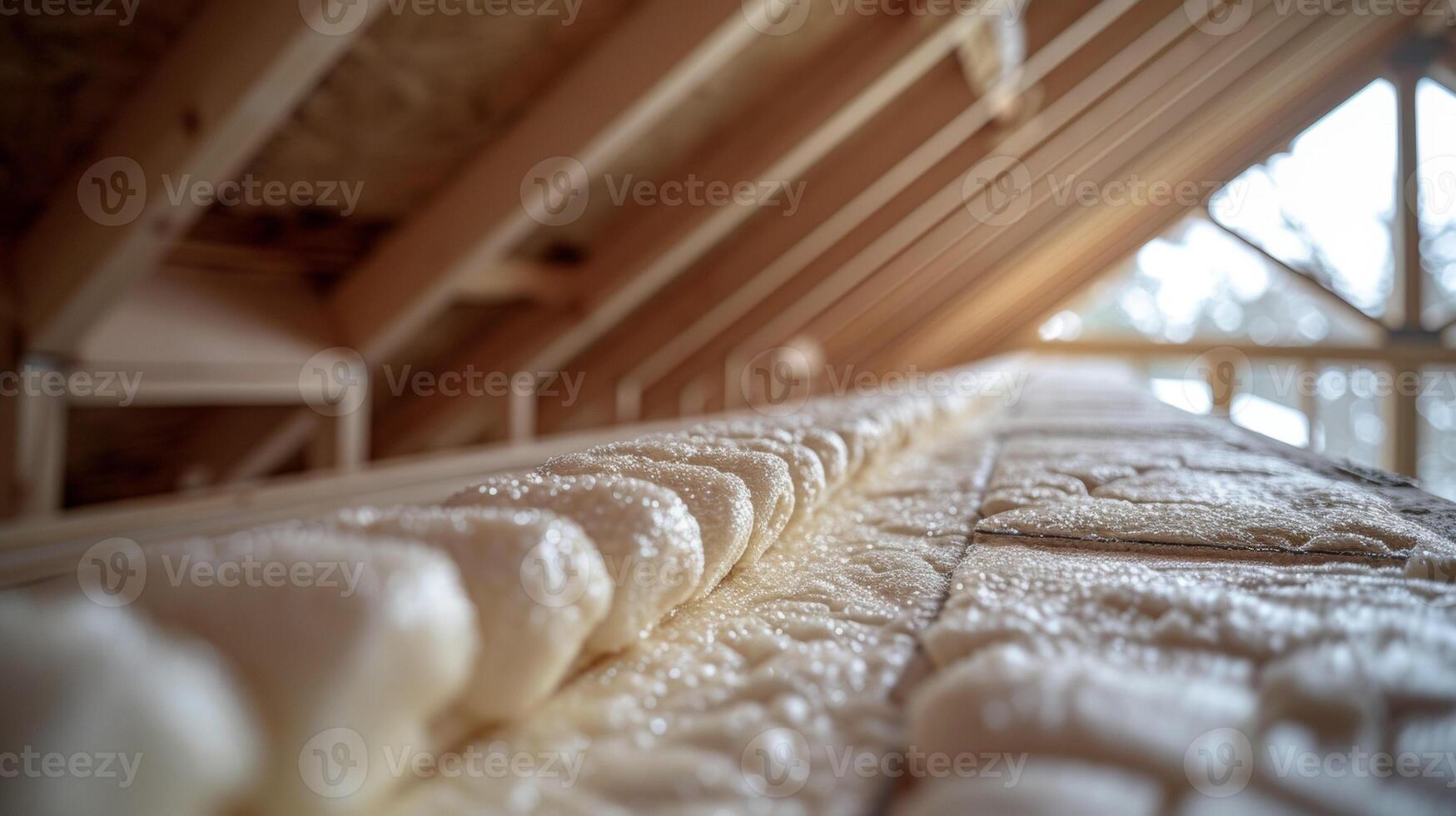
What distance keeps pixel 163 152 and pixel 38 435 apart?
67 cm

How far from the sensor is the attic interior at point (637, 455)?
0.32 metres

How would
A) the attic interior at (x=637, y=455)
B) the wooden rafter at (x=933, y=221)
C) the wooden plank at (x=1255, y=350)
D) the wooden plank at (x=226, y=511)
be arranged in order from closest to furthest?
the attic interior at (x=637, y=455) → the wooden plank at (x=226, y=511) → the wooden rafter at (x=933, y=221) → the wooden plank at (x=1255, y=350)

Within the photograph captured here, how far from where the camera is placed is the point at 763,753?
35 cm

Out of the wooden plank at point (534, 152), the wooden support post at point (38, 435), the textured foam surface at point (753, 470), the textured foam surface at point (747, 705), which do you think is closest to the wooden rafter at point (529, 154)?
the wooden plank at point (534, 152)

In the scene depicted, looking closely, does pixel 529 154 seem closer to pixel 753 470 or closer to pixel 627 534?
pixel 753 470

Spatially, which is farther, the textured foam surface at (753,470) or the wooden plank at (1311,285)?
the wooden plank at (1311,285)

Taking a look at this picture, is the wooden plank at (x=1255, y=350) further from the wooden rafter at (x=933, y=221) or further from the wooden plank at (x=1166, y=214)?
the wooden rafter at (x=933, y=221)

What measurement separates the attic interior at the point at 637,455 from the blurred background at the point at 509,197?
1 cm

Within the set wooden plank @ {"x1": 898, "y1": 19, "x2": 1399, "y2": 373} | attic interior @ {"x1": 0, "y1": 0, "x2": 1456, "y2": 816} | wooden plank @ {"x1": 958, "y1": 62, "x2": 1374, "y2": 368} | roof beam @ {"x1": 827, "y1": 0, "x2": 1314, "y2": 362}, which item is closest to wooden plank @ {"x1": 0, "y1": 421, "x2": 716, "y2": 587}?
attic interior @ {"x1": 0, "y1": 0, "x2": 1456, "y2": 816}

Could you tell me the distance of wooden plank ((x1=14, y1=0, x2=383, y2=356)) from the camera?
1.19m

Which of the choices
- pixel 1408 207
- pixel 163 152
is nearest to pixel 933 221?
pixel 163 152

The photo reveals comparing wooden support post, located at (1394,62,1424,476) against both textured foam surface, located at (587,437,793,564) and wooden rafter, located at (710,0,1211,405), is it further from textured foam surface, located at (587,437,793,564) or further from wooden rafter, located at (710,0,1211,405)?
textured foam surface, located at (587,437,793,564)

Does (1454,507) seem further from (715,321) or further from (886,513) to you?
(715,321)

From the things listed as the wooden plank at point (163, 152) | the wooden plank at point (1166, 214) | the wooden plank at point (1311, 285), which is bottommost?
the wooden plank at point (163, 152)
